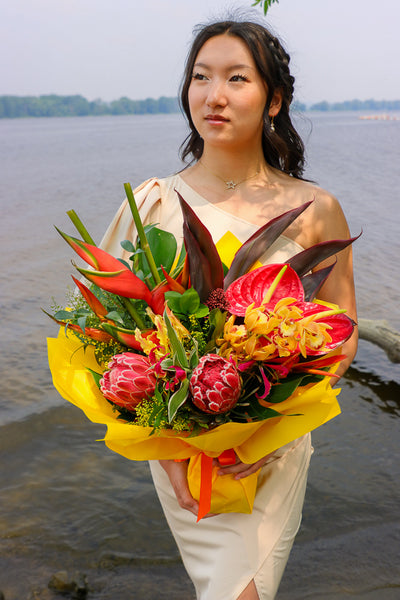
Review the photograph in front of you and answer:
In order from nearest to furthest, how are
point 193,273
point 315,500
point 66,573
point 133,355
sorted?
point 133,355 → point 193,273 → point 66,573 → point 315,500

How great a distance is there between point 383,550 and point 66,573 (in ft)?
5.78

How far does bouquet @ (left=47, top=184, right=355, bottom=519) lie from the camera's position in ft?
4.84

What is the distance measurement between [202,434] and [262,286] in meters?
0.41

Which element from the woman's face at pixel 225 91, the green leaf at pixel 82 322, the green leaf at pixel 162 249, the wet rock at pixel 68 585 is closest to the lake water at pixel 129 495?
the wet rock at pixel 68 585

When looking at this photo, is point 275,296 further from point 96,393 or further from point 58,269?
point 58,269

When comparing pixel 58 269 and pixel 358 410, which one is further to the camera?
pixel 58 269

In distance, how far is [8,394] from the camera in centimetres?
540

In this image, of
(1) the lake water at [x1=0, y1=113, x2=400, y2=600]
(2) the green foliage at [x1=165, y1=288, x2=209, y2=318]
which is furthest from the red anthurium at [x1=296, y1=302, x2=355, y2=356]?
(1) the lake water at [x1=0, y1=113, x2=400, y2=600]

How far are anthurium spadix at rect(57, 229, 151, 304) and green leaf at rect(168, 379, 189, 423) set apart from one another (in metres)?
0.27

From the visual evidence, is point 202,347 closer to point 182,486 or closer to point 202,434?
Result: point 202,434

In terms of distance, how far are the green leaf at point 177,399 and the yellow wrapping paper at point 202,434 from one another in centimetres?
13

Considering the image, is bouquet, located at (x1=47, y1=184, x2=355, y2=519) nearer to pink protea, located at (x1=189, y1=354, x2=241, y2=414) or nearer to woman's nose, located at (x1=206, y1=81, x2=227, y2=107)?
pink protea, located at (x1=189, y1=354, x2=241, y2=414)

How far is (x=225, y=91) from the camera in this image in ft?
7.49

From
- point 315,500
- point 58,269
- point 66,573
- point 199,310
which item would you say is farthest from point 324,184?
point 199,310
